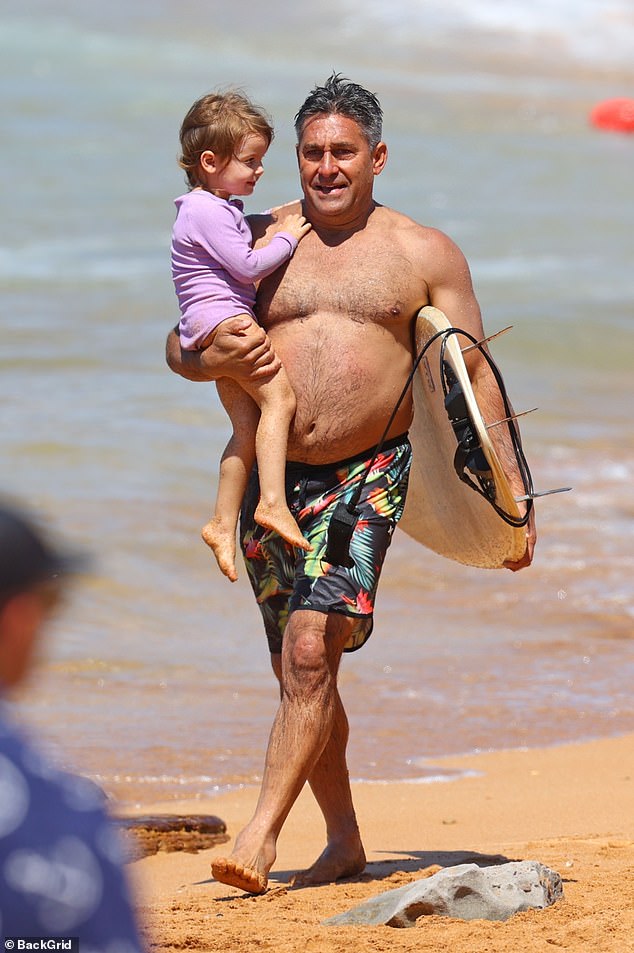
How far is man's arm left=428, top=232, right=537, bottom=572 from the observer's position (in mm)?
4609

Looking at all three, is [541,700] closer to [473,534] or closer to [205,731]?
[205,731]

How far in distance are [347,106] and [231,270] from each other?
0.62 meters

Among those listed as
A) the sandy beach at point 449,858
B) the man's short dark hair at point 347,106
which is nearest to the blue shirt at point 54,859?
the sandy beach at point 449,858

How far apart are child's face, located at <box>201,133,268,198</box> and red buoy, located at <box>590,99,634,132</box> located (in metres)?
31.1

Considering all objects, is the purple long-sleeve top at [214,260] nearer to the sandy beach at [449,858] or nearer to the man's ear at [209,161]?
the man's ear at [209,161]

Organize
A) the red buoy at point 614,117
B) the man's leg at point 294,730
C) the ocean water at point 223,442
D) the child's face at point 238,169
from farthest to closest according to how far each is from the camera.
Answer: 1. the red buoy at point 614,117
2. the ocean water at point 223,442
3. the child's face at point 238,169
4. the man's leg at point 294,730

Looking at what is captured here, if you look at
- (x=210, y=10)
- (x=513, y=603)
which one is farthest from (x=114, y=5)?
(x=513, y=603)

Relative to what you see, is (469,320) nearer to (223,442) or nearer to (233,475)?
(233,475)

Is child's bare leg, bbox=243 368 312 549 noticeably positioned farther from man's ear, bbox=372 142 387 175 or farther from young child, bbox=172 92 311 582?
man's ear, bbox=372 142 387 175

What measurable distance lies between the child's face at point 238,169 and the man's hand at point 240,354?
1.30 ft

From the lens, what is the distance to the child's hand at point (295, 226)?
15.2 ft

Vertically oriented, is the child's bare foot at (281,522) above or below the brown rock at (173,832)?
above

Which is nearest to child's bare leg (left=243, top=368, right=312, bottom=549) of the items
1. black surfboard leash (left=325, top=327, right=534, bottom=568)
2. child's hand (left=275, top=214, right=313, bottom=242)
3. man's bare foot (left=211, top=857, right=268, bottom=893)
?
black surfboard leash (left=325, top=327, right=534, bottom=568)

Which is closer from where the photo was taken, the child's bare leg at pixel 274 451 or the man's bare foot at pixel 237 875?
the man's bare foot at pixel 237 875
